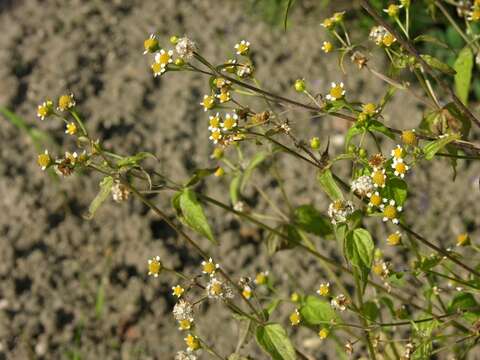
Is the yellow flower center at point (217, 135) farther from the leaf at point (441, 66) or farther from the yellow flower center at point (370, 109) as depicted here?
the leaf at point (441, 66)

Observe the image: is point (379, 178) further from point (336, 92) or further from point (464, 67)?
point (464, 67)

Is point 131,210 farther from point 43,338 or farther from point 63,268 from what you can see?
point 43,338

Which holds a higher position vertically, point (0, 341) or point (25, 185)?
point (25, 185)

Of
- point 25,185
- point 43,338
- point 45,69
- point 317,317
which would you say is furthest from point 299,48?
point 317,317

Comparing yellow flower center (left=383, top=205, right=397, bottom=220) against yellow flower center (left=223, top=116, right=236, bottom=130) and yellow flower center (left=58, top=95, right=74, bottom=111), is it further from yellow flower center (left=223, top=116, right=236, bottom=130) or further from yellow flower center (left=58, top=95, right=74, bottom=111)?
yellow flower center (left=58, top=95, right=74, bottom=111)

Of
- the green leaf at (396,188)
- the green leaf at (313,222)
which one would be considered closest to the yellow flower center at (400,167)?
the green leaf at (396,188)

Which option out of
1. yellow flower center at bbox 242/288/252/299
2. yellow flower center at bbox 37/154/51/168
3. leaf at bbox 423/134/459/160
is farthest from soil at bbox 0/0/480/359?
leaf at bbox 423/134/459/160
